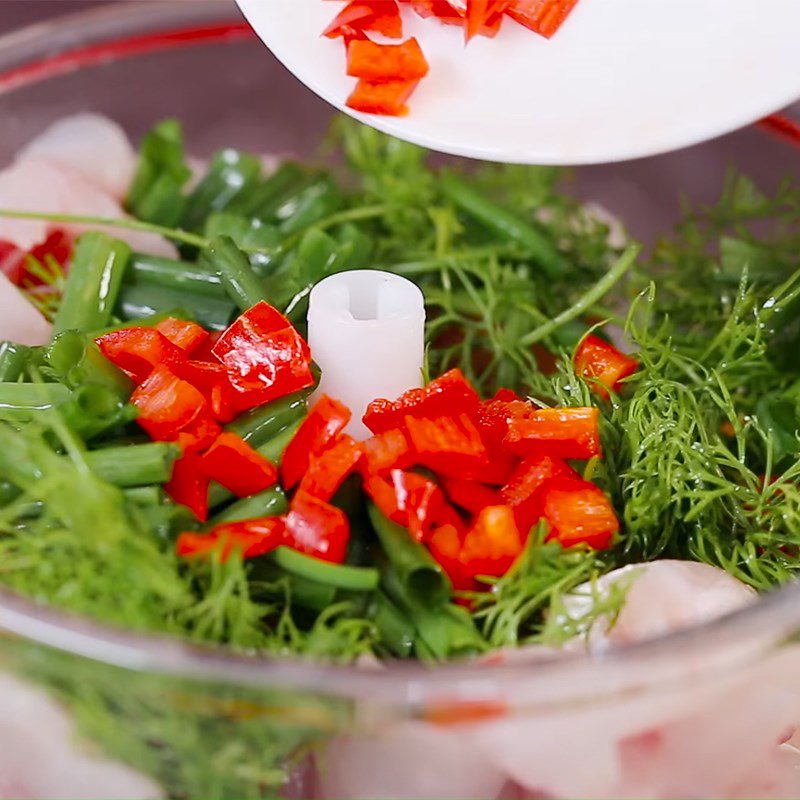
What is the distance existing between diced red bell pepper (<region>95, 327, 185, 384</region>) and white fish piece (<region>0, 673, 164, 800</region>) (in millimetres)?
332

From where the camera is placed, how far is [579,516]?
958 millimetres

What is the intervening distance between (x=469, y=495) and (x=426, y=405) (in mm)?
87

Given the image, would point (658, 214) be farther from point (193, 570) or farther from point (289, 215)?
point (193, 570)

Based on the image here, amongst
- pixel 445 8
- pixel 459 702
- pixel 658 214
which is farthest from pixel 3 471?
pixel 658 214

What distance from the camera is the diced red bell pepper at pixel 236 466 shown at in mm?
956

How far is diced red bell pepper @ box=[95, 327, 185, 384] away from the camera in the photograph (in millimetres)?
1031

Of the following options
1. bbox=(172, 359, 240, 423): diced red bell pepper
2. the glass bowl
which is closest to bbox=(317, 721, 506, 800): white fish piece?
the glass bowl

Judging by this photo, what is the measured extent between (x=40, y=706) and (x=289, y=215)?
2.73ft

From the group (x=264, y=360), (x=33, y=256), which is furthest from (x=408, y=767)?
(x=33, y=256)

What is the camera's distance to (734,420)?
42.1 inches

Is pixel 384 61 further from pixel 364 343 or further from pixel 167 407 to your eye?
pixel 167 407

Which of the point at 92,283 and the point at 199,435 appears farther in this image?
the point at 92,283

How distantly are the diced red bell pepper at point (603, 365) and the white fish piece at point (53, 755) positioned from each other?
56 centimetres

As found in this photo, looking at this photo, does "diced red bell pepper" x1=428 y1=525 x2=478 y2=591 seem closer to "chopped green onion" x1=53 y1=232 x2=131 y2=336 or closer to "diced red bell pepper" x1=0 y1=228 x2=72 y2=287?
"chopped green onion" x1=53 y1=232 x2=131 y2=336
